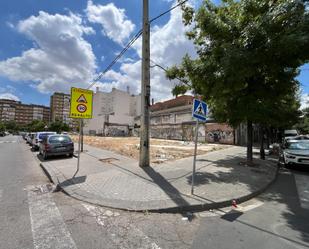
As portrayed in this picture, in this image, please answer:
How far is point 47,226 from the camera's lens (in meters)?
3.79

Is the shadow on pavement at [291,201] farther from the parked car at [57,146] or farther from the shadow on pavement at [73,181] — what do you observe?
the parked car at [57,146]

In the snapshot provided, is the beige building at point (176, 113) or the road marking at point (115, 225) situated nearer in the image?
the road marking at point (115, 225)

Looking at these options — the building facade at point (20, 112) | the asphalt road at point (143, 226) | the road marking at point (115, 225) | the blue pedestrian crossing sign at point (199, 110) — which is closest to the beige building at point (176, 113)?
the blue pedestrian crossing sign at point (199, 110)

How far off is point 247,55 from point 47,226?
792 cm

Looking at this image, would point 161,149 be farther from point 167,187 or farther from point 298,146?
point 167,187

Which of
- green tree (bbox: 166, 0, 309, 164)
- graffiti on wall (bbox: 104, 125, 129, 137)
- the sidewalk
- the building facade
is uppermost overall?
the building facade

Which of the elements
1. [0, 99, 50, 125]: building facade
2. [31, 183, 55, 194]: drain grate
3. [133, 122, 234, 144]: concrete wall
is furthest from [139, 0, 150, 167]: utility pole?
[0, 99, 50, 125]: building facade

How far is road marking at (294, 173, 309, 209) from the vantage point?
5.43 m

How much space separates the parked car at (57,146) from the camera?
12.4 m

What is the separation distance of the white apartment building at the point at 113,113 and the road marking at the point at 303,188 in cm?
5475

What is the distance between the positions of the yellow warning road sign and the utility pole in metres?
2.40

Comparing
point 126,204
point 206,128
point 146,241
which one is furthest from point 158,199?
point 206,128

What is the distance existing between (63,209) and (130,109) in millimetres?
69374

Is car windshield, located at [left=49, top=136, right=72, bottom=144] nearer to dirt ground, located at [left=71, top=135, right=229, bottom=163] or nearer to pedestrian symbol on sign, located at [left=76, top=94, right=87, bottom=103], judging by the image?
dirt ground, located at [left=71, top=135, right=229, bottom=163]
